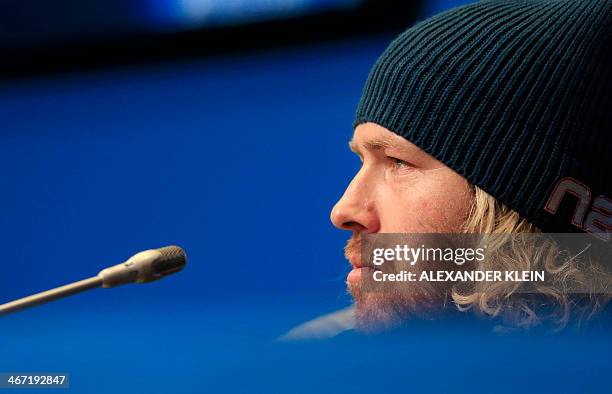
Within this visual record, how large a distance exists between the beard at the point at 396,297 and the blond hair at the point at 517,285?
0.03m

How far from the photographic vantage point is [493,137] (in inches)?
34.2

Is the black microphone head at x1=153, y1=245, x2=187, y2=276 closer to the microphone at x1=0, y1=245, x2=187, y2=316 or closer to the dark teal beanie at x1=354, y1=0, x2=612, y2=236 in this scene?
the microphone at x1=0, y1=245, x2=187, y2=316

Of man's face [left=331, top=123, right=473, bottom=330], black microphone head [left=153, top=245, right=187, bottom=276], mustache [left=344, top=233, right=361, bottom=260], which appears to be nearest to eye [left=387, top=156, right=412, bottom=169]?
man's face [left=331, top=123, right=473, bottom=330]

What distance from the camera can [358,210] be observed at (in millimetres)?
883

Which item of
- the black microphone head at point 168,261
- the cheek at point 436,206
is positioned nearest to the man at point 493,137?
the cheek at point 436,206

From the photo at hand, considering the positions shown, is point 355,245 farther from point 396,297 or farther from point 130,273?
point 130,273

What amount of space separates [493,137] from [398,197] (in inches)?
5.4

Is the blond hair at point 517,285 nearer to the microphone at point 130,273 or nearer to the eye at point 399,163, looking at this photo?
the eye at point 399,163

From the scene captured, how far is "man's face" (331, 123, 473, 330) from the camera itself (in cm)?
87

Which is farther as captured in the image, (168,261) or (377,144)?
(377,144)

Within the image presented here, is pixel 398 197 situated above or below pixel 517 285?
above

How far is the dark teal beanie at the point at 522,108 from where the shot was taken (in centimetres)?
86

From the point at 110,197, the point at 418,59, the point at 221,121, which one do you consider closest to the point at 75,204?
the point at 110,197

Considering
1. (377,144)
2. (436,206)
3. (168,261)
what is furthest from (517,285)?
(168,261)
